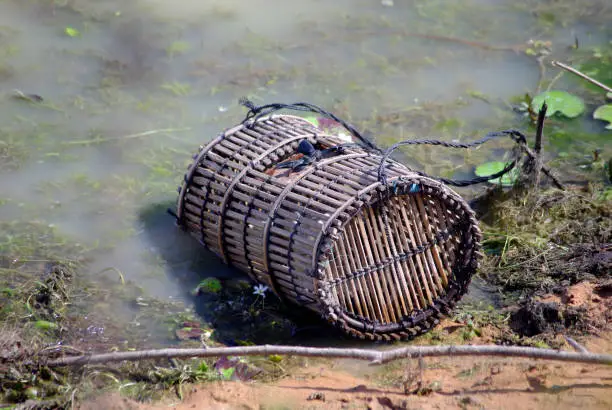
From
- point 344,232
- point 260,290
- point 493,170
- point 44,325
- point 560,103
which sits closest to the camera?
point 344,232

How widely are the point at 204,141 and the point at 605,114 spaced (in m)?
3.92

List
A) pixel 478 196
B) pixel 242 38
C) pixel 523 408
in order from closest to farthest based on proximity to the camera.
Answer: pixel 523 408 < pixel 478 196 < pixel 242 38

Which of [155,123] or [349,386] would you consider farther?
[155,123]

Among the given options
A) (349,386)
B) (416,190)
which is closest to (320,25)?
(416,190)

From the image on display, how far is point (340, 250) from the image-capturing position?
498 centimetres

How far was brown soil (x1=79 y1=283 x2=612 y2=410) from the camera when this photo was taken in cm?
421

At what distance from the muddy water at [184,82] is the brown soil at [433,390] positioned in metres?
1.52

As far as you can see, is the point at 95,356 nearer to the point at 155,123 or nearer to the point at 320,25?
the point at 155,123

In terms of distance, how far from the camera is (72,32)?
9203 millimetres

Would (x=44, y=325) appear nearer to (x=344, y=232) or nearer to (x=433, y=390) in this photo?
(x=344, y=232)

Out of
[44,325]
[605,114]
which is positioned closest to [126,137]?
[44,325]

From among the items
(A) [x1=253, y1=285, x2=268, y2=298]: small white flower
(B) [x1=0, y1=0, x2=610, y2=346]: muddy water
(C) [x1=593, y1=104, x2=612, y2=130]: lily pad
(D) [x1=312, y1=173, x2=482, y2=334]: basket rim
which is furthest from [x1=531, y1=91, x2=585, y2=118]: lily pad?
(A) [x1=253, y1=285, x2=268, y2=298]: small white flower

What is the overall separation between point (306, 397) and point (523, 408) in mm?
1162

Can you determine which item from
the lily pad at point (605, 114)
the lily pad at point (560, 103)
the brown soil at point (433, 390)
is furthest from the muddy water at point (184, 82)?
the brown soil at point (433, 390)
